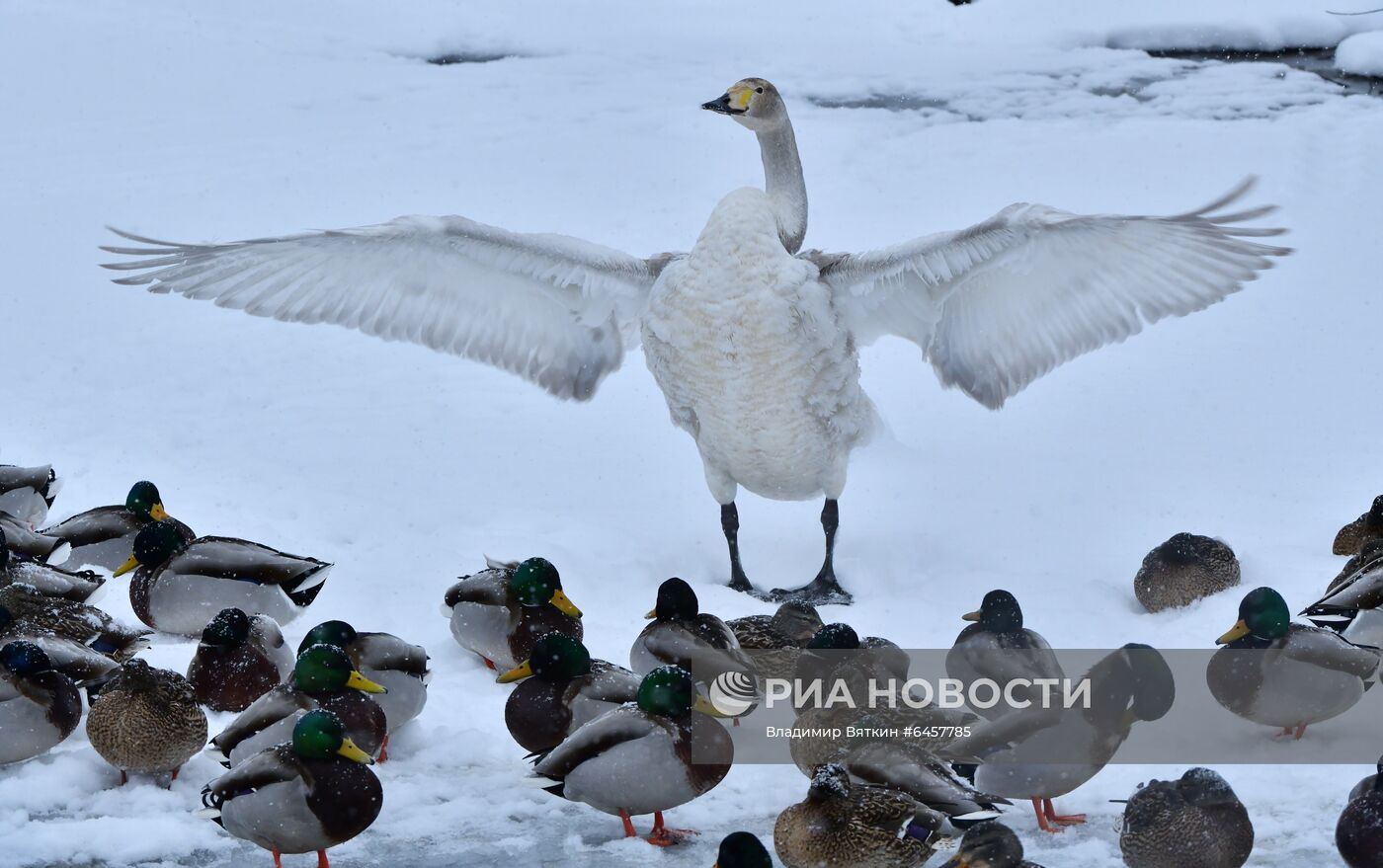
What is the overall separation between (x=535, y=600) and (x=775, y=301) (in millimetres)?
1670

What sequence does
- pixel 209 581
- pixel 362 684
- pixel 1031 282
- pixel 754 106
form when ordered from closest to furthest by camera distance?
pixel 362 684
pixel 209 581
pixel 1031 282
pixel 754 106

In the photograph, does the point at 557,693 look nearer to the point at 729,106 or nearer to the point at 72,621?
the point at 72,621

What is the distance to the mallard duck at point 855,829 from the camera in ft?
17.1

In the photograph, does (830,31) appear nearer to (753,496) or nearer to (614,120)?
(614,120)

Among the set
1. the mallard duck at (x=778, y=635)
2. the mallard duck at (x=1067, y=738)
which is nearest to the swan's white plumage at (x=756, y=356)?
the mallard duck at (x=778, y=635)

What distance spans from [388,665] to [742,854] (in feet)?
6.43

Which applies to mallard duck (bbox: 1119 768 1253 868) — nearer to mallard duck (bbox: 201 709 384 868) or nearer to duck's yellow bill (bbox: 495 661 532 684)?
duck's yellow bill (bbox: 495 661 532 684)

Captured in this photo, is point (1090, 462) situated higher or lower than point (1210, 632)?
higher

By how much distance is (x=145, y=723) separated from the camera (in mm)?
5883

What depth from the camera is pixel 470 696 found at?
682cm

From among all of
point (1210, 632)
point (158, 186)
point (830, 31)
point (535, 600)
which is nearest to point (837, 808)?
point (535, 600)

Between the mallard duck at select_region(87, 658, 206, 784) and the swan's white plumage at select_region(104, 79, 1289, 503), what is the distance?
7.74 ft

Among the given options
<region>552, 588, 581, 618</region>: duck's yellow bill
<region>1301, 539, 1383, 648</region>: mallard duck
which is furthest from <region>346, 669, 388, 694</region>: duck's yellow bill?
<region>1301, 539, 1383, 648</region>: mallard duck

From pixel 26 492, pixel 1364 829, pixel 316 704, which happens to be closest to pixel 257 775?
pixel 316 704
